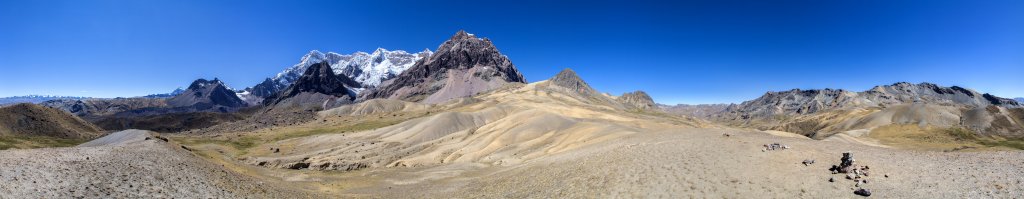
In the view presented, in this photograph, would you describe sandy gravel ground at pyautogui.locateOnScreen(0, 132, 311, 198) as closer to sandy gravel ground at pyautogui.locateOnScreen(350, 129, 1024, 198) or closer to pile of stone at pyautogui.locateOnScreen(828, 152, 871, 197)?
sandy gravel ground at pyautogui.locateOnScreen(350, 129, 1024, 198)

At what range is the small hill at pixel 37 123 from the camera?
481 ft

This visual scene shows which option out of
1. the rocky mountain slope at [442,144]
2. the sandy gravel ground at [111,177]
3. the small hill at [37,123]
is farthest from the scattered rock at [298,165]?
the small hill at [37,123]

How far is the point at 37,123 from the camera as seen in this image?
15400 centimetres

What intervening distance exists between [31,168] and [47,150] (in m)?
7.92

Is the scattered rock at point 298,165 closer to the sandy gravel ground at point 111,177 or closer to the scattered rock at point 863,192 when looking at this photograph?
the sandy gravel ground at point 111,177

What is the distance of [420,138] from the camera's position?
132500 mm

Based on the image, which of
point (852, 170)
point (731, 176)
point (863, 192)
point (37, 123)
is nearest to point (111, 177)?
point (731, 176)

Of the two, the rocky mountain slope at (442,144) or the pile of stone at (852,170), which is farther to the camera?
the rocky mountain slope at (442,144)

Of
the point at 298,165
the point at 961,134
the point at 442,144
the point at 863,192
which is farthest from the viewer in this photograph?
the point at 961,134

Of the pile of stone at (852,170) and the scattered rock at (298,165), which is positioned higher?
the pile of stone at (852,170)

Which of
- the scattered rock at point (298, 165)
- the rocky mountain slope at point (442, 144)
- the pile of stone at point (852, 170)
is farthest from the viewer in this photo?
the scattered rock at point (298, 165)

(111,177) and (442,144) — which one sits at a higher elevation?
(111,177)

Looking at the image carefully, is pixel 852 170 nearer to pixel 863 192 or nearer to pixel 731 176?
pixel 863 192

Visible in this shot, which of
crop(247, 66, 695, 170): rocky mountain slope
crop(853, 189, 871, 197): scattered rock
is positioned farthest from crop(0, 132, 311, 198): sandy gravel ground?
crop(853, 189, 871, 197): scattered rock
